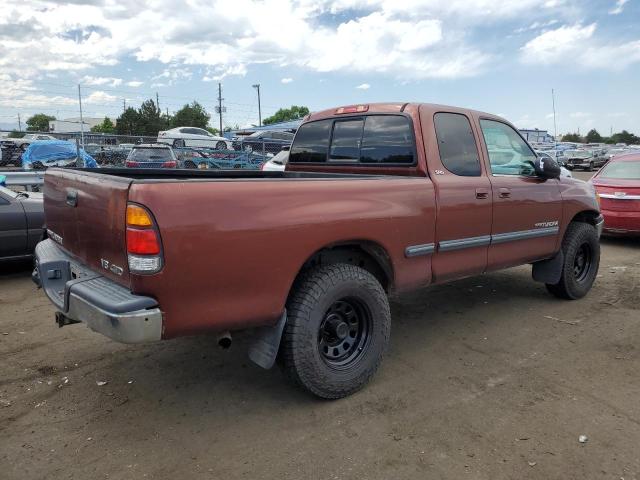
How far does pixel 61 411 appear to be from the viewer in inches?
126

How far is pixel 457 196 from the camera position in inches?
154

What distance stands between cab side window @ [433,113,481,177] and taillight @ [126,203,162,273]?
2.37 meters

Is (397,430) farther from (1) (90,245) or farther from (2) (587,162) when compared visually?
(2) (587,162)

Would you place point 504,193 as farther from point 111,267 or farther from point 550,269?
point 111,267

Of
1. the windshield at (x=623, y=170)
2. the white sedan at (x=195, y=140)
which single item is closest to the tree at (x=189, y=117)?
the white sedan at (x=195, y=140)

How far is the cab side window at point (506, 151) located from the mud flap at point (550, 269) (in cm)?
102

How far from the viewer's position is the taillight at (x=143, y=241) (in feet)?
8.20

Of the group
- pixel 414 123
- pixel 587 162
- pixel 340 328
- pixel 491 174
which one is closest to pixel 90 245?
pixel 340 328

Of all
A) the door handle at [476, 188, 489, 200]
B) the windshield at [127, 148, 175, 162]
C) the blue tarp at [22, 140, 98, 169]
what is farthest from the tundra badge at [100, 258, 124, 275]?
the blue tarp at [22, 140, 98, 169]

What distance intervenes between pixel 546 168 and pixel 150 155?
1310 cm

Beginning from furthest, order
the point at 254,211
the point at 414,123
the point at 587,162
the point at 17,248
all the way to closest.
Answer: the point at 587,162
the point at 17,248
the point at 414,123
the point at 254,211

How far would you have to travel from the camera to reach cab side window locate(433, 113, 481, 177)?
4055 millimetres

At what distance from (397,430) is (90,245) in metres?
2.10

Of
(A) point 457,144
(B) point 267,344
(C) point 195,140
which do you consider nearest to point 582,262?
(A) point 457,144
